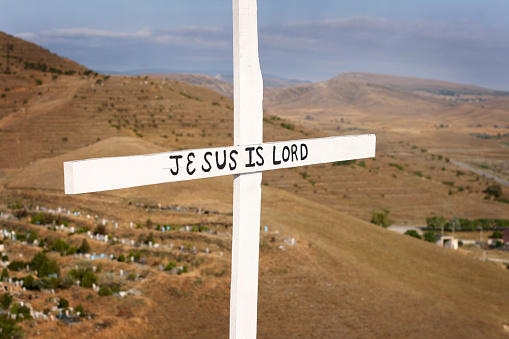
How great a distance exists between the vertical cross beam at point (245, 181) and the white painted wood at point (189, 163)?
15 centimetres

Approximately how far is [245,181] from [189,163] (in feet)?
2.03

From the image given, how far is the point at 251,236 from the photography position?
14.1 ft

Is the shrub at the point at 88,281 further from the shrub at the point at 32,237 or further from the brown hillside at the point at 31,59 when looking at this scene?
the brown hillside at the point at 31,59

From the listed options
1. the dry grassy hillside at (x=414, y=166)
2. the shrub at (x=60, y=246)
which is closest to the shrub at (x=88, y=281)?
the shrub at (x=60, y=246)

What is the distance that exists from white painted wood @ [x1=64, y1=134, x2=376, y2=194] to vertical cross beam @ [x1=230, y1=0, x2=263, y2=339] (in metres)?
0.15

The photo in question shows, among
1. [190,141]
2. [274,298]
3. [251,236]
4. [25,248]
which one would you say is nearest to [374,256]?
[274,298]

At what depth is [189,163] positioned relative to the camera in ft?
12.2

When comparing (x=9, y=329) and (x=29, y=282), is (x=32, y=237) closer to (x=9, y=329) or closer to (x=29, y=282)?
(x=29, y=282)

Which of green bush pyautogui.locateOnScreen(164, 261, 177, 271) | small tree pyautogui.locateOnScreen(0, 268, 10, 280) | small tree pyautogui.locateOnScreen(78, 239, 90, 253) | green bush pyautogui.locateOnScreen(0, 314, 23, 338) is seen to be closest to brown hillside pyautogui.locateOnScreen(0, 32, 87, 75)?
small tree pyautogui.locateOnScreen(78, 239, 90, 253)

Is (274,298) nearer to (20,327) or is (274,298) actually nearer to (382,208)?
(20,327)

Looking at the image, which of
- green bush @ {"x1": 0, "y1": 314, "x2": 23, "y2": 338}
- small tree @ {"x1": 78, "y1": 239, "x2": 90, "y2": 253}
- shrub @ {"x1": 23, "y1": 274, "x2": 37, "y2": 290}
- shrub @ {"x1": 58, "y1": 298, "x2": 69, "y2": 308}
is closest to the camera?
green bush @ {"x1": 0, "y1": 314, "x2": 23, "y2": 338}

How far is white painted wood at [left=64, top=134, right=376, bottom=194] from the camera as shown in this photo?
3.24 meters

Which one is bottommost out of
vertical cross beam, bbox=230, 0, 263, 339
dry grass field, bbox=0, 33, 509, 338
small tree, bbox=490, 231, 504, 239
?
small tree, bbox=490, 231, 504, 239

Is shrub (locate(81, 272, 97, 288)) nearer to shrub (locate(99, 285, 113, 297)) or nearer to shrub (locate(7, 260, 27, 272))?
shrub (locate(99, 285, 113, 297))
